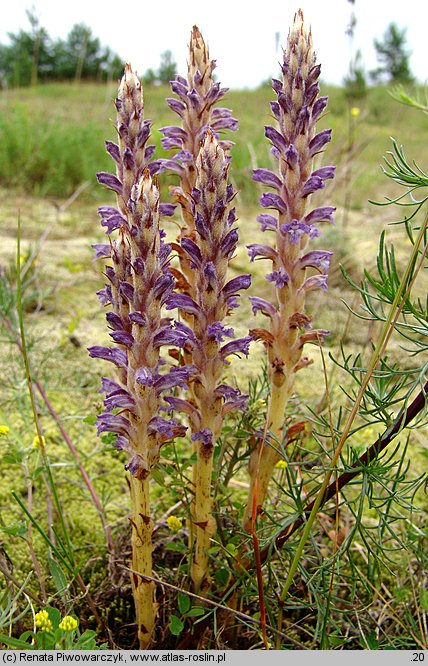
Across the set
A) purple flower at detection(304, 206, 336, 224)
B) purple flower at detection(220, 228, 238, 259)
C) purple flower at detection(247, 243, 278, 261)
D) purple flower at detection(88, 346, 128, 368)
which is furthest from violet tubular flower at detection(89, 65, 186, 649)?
purple flower at detection(304, 206, 336, 224)

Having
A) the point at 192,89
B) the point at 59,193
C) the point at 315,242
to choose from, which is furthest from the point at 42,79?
the point at 192,89

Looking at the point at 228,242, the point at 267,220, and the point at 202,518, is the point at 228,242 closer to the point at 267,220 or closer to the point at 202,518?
the point at 267,220

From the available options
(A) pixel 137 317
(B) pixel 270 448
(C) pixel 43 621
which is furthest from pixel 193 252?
(C) pixel 43 621

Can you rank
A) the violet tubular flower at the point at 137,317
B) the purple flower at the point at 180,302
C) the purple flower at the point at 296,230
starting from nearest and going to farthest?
the violet tubular flower at the point at 137,317 < the purple flower at the point at 180,302 < the purple flower at the point at 296,230

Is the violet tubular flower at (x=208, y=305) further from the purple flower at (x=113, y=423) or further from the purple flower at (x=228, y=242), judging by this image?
the purple flower at (x=113, y=423)

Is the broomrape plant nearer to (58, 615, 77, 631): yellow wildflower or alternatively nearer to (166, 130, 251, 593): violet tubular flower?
(166, 130, 251, 593): violet tubular flower

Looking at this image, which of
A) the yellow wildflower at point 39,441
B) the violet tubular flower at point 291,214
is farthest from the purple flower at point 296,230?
the yellow wildflower at point 39,441
